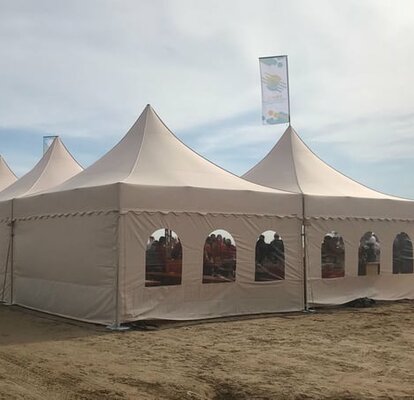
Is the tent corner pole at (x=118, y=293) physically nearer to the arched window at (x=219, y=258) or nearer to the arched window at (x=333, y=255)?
the arched window at (x=219, y=258)

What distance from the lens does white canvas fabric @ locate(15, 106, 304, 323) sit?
31.2 feet

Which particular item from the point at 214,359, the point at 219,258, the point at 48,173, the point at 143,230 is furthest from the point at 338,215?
the point at 48,173

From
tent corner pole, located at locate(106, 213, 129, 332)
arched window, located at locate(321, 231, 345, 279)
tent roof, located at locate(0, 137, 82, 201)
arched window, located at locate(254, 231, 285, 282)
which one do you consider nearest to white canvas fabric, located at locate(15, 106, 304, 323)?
tent corner pole, located at locate(106, 213, 129, 332)

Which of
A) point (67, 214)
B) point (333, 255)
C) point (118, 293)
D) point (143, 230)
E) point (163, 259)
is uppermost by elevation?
point (67, 214)

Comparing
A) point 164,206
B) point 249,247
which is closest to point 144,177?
point 164,206

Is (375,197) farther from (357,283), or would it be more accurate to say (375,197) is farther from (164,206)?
(164,206)

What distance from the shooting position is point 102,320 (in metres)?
9.52

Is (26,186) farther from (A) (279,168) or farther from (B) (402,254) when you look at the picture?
(B) (402,254)

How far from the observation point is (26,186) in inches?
572

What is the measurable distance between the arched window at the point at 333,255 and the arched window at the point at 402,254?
1649 millimetres

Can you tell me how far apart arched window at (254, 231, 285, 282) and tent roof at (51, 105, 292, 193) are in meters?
0.92

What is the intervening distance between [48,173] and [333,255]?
25.2 ft

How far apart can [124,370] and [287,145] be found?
8.91m

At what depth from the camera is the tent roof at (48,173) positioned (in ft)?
47.2
